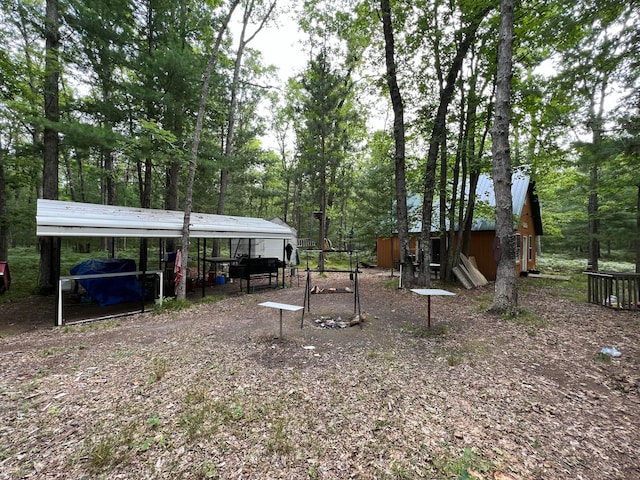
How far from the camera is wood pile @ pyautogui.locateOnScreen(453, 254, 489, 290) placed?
10.2m

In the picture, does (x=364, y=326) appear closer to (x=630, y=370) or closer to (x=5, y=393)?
(x=630, y=370)

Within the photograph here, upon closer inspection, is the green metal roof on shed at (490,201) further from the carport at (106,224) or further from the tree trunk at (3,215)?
the tree trunk at (3,215)

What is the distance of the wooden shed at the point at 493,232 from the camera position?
12570mm

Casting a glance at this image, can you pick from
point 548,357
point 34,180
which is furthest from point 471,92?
point 34,180

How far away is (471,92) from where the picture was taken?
9961 millimetres

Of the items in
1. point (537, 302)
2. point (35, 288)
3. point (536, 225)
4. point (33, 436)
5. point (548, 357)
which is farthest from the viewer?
point (536, 225)

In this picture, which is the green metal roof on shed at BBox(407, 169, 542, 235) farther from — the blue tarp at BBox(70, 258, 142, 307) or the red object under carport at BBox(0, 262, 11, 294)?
the red object under carport at BBox(0, 262, 11, 294)

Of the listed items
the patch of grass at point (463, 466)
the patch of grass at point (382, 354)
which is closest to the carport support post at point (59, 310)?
the patch of grass at point (382, 354)

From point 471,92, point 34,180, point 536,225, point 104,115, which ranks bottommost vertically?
point 536,225

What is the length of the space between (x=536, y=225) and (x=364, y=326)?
15.8 m

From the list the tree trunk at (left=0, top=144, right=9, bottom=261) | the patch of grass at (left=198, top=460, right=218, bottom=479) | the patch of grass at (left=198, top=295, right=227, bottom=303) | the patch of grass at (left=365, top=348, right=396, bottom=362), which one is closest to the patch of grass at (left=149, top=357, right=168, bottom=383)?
the patch of grass at (left=198, top=460, right=218, bottom=479)

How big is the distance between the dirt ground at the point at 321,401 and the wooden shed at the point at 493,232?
7735 millimetres

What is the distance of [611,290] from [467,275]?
13.0 feet

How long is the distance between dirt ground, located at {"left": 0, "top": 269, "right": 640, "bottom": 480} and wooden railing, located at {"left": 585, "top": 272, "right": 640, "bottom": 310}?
5.86 feet
